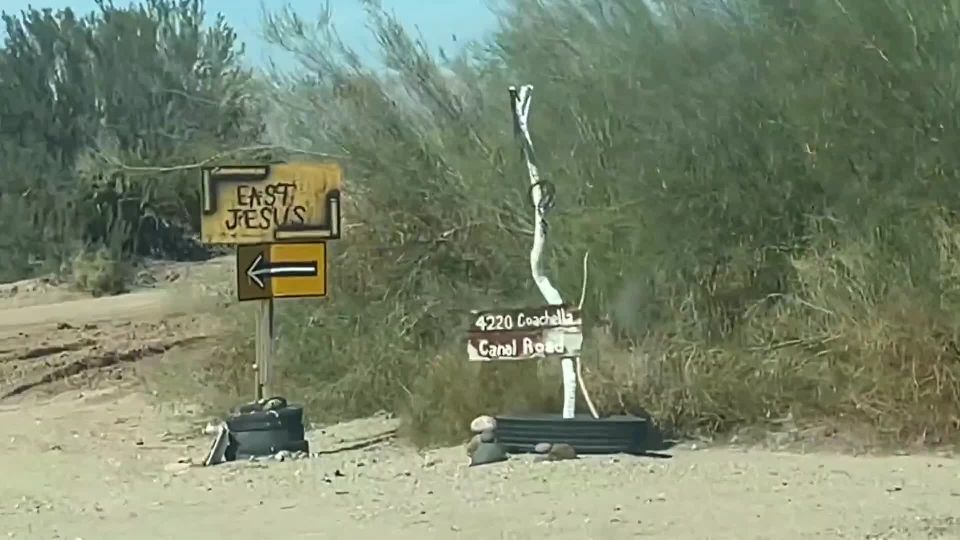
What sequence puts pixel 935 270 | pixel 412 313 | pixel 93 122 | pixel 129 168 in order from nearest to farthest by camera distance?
pixel 935 270 → pixel 412 313 → pixel 129 168 → pixel 93 122

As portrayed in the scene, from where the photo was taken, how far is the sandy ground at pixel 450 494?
1073 cm

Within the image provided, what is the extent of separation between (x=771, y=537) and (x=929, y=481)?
2423 mm

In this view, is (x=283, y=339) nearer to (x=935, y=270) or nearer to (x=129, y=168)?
(x=129, y=168)

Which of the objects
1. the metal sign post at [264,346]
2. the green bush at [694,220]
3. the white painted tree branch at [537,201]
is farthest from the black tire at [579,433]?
the metal sign post at [264,346]

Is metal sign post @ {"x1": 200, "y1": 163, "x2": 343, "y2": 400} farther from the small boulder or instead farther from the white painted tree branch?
the small boulder

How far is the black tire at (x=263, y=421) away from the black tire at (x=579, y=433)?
193 centimetres

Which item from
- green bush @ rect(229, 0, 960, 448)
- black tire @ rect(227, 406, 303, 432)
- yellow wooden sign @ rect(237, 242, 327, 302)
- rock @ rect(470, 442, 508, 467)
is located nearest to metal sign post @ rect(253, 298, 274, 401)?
yellow wooden sign @ rect(237, 242, 327, 302)

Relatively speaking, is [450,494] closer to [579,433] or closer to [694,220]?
[579,433]

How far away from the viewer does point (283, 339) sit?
18.4m

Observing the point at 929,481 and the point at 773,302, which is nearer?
the point at 929,481

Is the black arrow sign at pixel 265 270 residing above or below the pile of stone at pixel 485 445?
above

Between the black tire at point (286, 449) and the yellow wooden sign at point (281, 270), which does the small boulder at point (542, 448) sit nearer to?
the black tire at point (286, 449)

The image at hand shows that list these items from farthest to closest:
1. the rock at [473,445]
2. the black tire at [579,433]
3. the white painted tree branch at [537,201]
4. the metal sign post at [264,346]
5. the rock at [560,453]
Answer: the metal sign post at [264,346] < the white painted tree branch at [537,201] < the rock at [473,445] < the black tire at [579,433] < the rock at [560,453]

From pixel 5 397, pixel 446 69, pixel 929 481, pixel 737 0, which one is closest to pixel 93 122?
pixel 5 397
